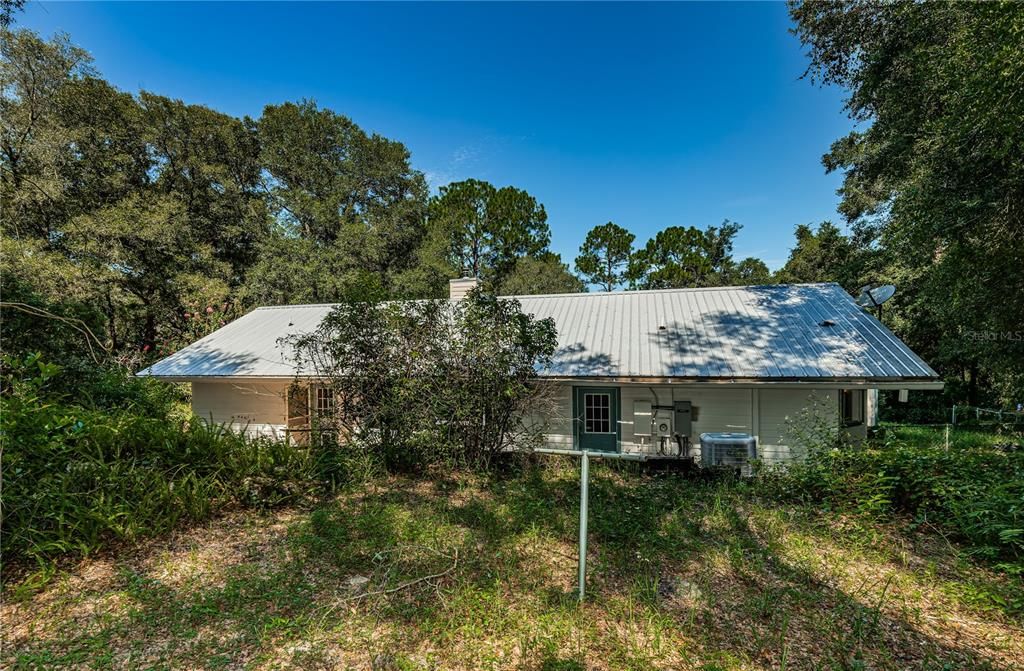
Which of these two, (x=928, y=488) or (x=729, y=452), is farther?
(x=729, y=452)

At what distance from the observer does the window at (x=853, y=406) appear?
29.3 ft

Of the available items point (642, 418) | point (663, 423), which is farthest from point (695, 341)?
point (642, 418)

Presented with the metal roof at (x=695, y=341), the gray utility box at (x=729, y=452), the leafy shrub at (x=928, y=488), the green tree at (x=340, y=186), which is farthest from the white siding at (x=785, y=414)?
the green tree at (x=340, y=186)

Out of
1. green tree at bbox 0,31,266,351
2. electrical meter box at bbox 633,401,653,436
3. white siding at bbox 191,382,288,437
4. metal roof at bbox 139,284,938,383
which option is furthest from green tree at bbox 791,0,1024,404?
green tree at bbox 0,31,266,351

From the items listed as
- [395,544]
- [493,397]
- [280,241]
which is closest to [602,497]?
[493,397]

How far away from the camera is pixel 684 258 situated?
34.3 meters

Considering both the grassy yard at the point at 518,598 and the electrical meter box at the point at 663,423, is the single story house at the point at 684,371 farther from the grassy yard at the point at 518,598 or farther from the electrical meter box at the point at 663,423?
the grassy yard at the point at 518,598

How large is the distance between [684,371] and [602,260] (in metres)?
28.4

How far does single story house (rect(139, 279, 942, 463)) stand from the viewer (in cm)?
789

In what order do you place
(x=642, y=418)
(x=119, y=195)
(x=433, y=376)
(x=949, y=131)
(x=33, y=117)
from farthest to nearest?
(x=119, y=195) < (x=33, y=117) < (x=642, y=418) < (x=949, y=131) < (x=433, y=376)

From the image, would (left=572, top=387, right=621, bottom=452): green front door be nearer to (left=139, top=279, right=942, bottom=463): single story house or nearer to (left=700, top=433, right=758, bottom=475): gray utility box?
(left=139, top=279, right=942, bottom=463): single story house

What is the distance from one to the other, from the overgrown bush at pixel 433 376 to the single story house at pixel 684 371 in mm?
854

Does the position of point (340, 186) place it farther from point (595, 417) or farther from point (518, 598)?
point (518, 598)

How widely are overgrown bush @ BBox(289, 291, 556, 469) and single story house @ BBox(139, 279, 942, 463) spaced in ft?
2.80
